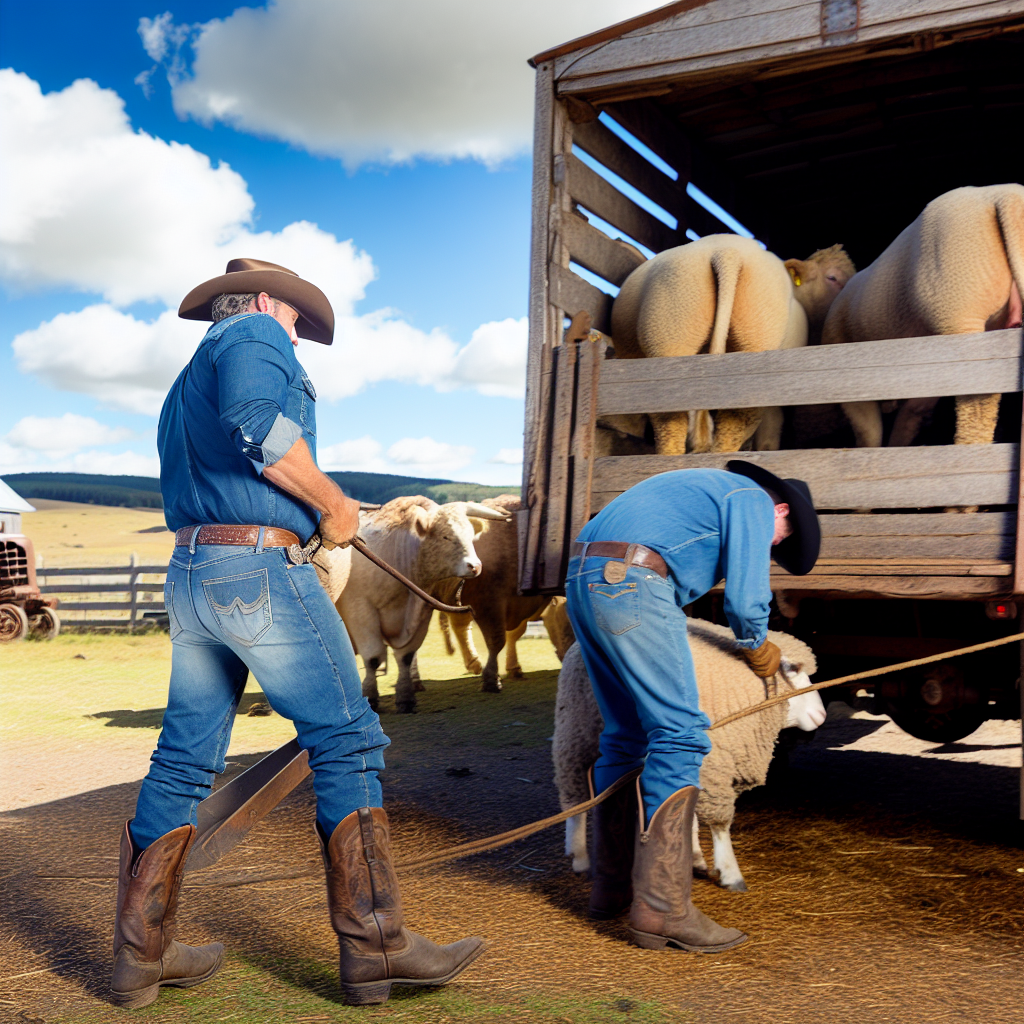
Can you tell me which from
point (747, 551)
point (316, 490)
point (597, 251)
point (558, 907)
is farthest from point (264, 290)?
point (597, 251)

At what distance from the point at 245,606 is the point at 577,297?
3175 millimetres

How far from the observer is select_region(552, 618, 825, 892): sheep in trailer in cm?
371

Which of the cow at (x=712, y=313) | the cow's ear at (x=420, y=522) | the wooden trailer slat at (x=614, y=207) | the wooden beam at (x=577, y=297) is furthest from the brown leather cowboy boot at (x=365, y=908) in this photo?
the cow's ear at (x=420, y=522)

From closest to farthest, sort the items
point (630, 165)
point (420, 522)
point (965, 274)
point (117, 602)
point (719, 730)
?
point (719, 730) → point (965, 274) → point (630, 165) → point (420, 522) → point (117, 602)

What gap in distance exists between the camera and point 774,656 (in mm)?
3592

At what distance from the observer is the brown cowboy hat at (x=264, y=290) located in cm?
271

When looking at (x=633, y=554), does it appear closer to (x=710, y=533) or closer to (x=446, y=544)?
(x=710, y=533)

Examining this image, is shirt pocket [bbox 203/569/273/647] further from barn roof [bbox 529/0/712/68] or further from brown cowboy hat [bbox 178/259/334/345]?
barn roof [bbox 529/0/712/68]

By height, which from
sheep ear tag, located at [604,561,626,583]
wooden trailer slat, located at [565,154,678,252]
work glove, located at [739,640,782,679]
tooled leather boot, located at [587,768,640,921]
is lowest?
tooled leather boot, located at [587,768,640,921]

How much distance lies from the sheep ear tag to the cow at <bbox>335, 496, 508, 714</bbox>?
549 centimetres

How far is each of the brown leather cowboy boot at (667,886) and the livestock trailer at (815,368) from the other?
55.7 inches

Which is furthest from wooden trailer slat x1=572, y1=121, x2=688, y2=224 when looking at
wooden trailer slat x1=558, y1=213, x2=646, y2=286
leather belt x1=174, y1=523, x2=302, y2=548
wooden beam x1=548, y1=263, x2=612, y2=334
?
leather belt x1=174, y1=523, x2=302, y2=548

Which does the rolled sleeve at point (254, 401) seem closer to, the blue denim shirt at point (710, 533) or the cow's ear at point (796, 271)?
the blue denim shirt at point (710, 533)

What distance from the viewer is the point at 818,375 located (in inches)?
165
